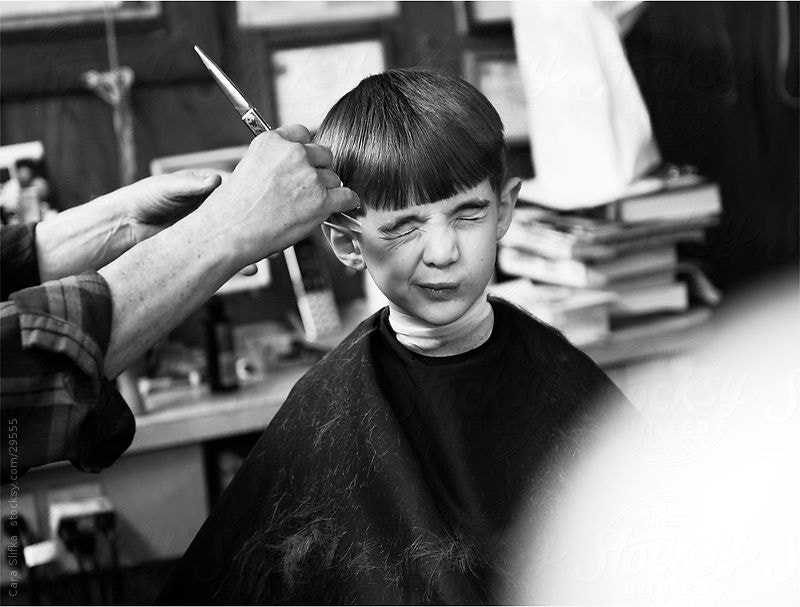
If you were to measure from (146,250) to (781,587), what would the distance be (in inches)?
31.0

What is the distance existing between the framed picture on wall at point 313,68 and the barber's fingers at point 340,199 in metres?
1.40

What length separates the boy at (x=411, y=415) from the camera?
1.10 meters

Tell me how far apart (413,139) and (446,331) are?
25 cm

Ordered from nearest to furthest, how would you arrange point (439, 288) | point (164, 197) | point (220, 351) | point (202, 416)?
point (439, 288) → point (164, 197) → point (202, 416) → point (220, 351)

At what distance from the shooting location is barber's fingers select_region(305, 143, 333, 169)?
40.7 inches

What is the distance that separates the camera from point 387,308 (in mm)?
1292

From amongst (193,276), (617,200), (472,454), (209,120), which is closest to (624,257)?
(617,200)

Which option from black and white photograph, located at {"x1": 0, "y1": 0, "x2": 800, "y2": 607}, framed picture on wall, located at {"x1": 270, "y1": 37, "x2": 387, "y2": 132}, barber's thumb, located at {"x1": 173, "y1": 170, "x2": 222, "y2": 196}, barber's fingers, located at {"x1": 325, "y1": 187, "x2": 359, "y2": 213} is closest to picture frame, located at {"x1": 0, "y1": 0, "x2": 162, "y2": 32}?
black and white photograph, located at {"x1": 0, "y1": 0, "x2": 800, "y2": 607}

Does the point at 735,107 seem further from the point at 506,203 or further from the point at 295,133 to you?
the point at 295,133

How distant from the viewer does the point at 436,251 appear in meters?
1.09

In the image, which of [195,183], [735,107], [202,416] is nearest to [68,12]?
[202,416]

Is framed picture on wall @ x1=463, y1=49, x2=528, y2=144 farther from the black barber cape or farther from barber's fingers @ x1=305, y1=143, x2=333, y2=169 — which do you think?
barber's fingers @ x1=305, y1=143, x2=333, y2=169

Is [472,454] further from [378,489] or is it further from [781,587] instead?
[781,587]

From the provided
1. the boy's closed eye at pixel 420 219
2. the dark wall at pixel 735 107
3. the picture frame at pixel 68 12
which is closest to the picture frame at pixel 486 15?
the dark wall at pixel 735 107
